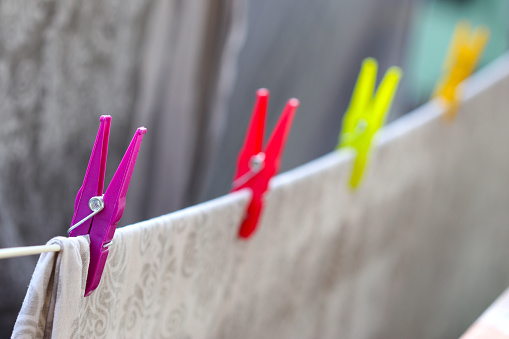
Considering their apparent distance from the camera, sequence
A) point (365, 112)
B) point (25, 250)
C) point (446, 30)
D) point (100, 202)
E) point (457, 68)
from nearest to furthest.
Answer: point (25, 250) < point (100, 202) < point (365, 112) < point (457, 68) < point (446, 30)

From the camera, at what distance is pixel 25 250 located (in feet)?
1.97

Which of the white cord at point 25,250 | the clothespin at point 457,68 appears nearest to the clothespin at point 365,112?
the clothespin at point 457,68

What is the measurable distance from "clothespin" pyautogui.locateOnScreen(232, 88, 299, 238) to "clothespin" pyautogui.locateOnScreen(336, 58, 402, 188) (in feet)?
0.88

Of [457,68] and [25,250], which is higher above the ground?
[457,68]

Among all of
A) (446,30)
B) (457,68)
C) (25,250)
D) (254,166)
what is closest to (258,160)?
(254,166)

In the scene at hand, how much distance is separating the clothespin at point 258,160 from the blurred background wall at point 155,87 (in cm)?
37

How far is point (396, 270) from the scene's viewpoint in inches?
65.2

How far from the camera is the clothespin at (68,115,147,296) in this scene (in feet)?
2.28

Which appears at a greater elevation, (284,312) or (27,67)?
(27,67)

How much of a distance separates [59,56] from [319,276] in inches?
26.1

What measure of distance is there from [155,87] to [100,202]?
0.65m

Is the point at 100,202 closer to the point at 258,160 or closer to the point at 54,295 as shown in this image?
the point at 54,295

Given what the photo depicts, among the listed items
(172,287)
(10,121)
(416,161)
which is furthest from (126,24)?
(416,161)

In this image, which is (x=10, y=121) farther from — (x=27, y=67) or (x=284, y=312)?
(x=284, y=312)
